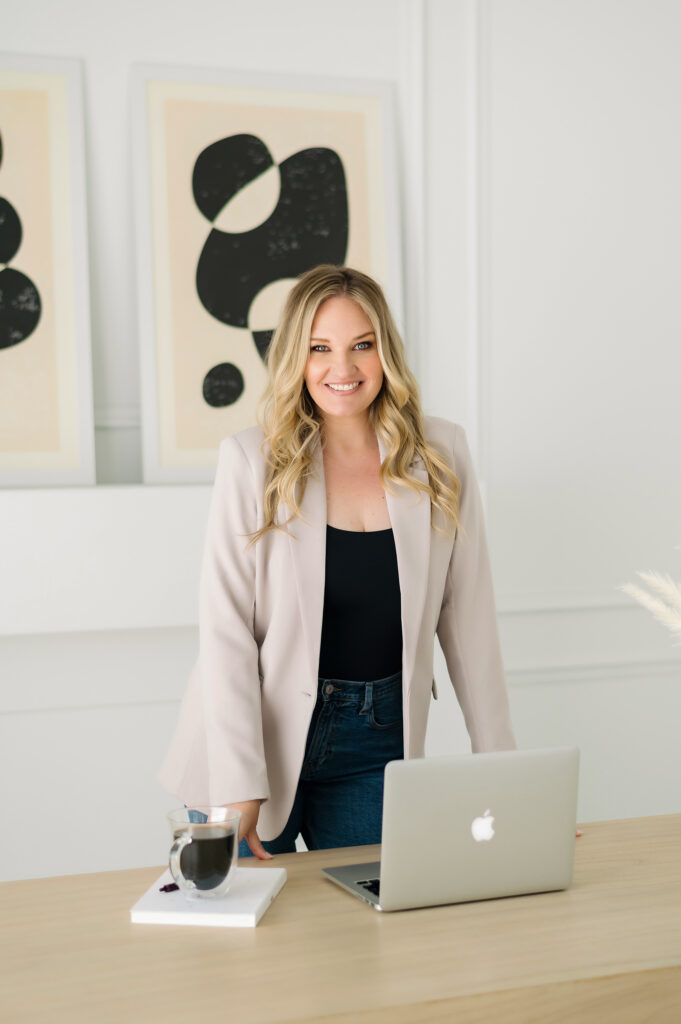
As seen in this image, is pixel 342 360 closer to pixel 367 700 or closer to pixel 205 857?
pixel 367 700

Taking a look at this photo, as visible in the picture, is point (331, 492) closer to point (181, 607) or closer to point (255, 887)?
point (255, 887)

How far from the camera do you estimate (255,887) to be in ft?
4.99

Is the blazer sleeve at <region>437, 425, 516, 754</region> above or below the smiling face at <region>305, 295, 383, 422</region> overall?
below

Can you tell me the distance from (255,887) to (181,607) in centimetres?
152

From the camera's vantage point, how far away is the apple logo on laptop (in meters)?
1.45

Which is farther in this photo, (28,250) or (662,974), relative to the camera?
(28,250)

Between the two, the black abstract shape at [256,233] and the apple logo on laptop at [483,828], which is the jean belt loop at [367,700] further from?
the black abstract shape at [256,233]

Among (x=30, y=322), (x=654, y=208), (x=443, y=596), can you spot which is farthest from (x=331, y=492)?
(x=654, y=208)

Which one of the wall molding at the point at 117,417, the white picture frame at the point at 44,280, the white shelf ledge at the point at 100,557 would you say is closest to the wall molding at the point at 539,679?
the white shelf ledge at the point at 100,557

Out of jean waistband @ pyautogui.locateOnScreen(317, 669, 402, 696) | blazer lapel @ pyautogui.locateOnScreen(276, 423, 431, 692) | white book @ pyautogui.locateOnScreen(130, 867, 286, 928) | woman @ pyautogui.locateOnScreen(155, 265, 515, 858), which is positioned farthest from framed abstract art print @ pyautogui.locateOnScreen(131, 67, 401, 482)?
white book @ pyautogui.locateOnScreen(130, 867, 286, 928)

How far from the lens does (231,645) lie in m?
1.92

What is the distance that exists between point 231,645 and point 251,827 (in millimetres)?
338

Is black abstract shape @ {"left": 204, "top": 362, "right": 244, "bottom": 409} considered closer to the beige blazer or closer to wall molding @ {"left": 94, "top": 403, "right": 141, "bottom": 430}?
wall molding @ {"left": 94, "top": 403, "right": 141, "bottom": 430}

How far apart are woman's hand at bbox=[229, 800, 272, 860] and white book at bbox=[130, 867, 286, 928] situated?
17cm
